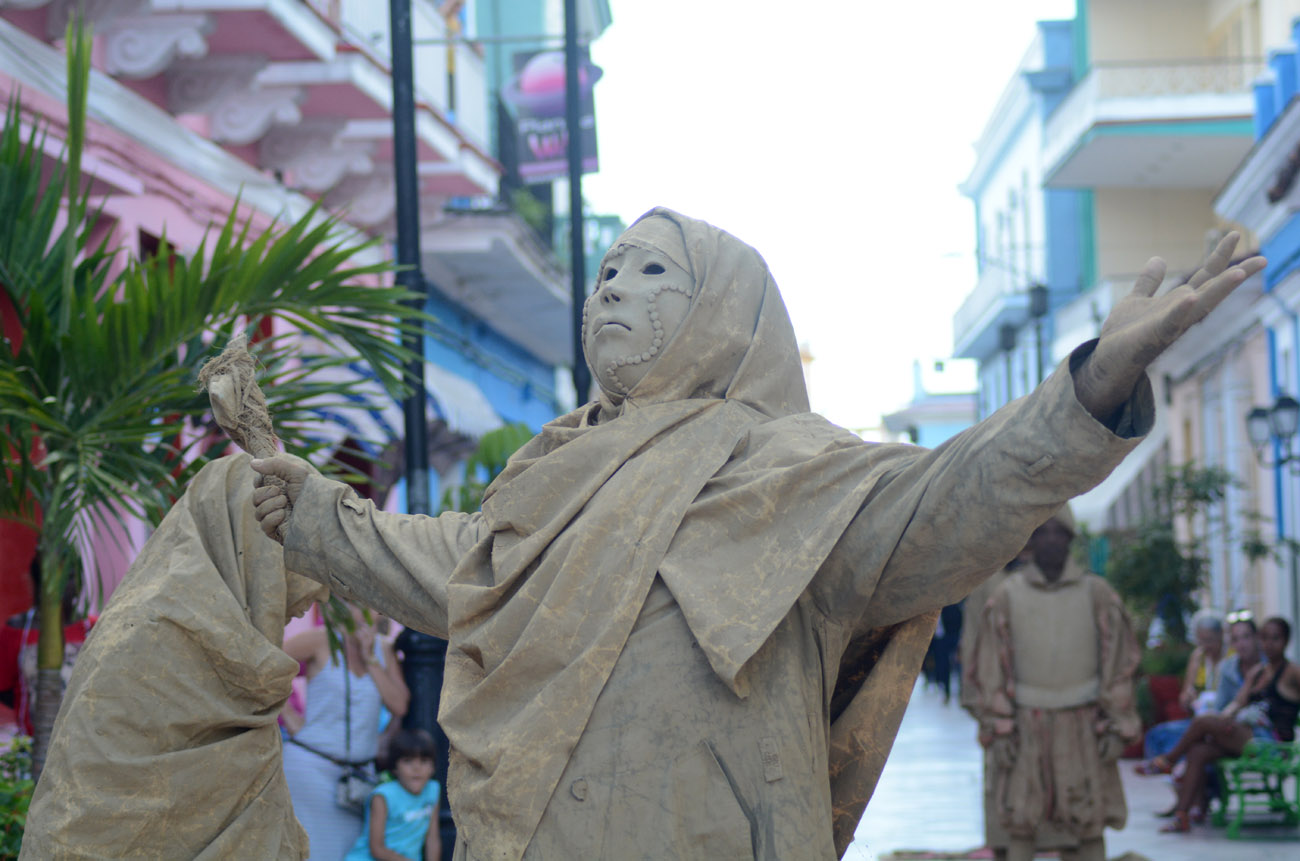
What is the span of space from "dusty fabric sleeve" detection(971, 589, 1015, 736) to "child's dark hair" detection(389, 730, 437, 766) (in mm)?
3000

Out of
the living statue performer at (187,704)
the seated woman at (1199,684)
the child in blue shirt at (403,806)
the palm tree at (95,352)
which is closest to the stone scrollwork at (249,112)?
the palm tree at (95,352)

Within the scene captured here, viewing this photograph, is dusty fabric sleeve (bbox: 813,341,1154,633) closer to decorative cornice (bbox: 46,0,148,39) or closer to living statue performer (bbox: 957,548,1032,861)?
living statue performer (bbox: 957,548,1032,861)

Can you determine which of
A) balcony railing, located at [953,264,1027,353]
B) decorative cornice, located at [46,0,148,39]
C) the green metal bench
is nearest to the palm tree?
decorative cornice, located at [46,0,148,39]

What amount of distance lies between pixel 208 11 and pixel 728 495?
7.54 metres

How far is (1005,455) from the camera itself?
289 centimetres

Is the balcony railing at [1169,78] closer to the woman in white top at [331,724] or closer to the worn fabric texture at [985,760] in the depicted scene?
the worn fabric texture at [985,760]

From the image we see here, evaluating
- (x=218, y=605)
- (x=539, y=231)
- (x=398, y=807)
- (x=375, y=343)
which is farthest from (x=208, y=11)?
(x=539, y=231)

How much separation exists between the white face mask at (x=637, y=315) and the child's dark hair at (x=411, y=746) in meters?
3.64

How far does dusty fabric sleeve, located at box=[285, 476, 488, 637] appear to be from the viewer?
3.52 metres

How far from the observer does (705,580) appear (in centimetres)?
316

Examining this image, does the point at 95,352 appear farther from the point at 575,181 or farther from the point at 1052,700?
the point at 575,181

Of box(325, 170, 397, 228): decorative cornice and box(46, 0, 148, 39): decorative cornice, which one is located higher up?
box(46, 0, 148, 39): decorative cornice

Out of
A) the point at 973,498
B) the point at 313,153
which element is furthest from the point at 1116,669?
the point at 313,153

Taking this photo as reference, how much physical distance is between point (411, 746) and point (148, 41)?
494 centimetres
